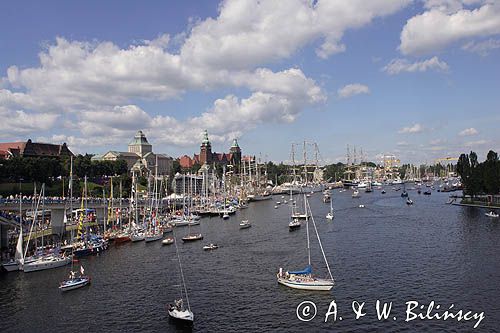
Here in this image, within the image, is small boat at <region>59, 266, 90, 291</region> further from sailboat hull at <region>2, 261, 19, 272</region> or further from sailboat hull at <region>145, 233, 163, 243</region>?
sailboat hull at <region>145, 233, 163, 243</region>

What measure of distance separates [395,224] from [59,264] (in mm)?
83276

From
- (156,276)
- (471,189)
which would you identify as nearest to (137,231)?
(156,276)

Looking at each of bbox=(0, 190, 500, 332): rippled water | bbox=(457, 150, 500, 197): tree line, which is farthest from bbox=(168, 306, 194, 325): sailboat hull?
bbox=(457, 150, 500, 197): tree line

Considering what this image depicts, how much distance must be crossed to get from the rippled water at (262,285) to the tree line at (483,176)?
52774mm

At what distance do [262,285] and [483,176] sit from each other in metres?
122

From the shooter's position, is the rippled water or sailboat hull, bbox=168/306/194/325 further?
the rippled water

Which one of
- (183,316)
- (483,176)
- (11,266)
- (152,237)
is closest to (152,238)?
(152,237)

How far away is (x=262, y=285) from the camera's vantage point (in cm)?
5919

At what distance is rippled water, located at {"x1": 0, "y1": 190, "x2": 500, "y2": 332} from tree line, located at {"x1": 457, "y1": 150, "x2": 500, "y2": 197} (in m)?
52.8

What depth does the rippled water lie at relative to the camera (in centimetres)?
4662

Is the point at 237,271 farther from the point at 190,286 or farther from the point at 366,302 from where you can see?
the point at 366,302

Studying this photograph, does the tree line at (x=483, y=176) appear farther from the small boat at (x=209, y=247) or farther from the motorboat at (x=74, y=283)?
the motorboat at (x=74, y=283)

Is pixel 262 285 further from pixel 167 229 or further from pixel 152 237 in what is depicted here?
pixel 167 229

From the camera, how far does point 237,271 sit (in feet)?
223
